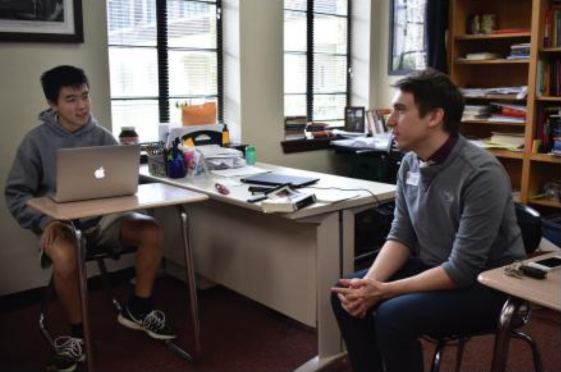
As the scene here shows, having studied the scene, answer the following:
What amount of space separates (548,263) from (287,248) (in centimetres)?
123

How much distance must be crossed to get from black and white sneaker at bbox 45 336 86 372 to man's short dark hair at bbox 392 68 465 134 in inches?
65.1

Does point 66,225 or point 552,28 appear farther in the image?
point 552,28

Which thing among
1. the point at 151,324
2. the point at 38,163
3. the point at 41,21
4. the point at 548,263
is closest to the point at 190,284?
the point at 151,324

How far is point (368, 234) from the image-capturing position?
3703 mm

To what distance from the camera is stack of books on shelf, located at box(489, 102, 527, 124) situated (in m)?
3.85

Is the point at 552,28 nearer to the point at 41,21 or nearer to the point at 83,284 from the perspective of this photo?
the point at 41,21

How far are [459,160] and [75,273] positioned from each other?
159 cm

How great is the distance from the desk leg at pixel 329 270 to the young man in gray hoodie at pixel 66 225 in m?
0.75

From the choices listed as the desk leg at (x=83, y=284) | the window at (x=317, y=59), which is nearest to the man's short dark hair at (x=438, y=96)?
the desk leg at (x=83, y=284)

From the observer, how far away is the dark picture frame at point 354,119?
4.56 meters

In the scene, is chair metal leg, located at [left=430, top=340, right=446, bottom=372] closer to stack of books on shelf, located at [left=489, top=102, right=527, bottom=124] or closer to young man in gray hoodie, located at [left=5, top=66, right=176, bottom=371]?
young man in gray hoodie, located at [left=5, top=66, right=176, bottom=371]

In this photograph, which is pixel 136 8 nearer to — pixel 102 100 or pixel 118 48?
pixel 118 48

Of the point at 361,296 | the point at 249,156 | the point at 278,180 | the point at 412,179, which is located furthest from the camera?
the point at 249,156

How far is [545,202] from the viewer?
374 centimetres
